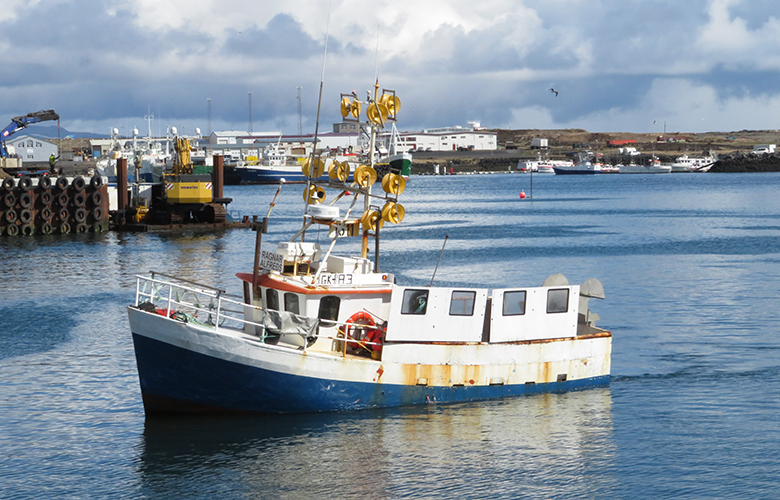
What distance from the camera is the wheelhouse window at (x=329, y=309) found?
65.6 feet

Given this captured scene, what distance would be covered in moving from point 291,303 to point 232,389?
2378 mm

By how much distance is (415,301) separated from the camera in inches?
803

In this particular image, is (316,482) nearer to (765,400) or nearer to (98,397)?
(98,397)

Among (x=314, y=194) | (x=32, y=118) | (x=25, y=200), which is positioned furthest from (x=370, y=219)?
(x=32, y=118)

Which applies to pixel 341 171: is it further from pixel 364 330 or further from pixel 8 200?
pixel 8 200

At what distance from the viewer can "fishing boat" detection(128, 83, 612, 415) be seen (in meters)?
19.5

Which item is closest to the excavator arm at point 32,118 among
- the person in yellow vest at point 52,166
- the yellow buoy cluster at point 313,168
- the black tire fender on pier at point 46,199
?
the person in yellow vest at point 52,166

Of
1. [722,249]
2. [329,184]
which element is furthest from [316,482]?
[722,249]

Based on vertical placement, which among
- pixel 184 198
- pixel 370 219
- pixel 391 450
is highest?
pixel 370 219

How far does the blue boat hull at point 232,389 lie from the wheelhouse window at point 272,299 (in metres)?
1.61

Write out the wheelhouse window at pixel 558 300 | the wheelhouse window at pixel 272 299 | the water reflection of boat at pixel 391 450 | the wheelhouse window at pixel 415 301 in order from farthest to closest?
the wheelhouse window at pixel 558 300 → the wheelhouse window at pixel 415 301 → the wheelhouse window at pixel 272 299 → the water reflection of boat at pixel 391 450

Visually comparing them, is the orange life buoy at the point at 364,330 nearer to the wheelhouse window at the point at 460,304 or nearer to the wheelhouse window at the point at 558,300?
the wheelhouse window at the point at 460,304

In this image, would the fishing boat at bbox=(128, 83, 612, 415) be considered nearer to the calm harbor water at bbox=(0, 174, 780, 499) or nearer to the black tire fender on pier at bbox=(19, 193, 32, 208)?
the calm harbor water at bbox=(0, 174, 780, 499)

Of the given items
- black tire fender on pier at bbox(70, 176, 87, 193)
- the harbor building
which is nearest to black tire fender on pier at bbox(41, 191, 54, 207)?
black tire fender on pier at bbox(70, 176, 87, 193)
